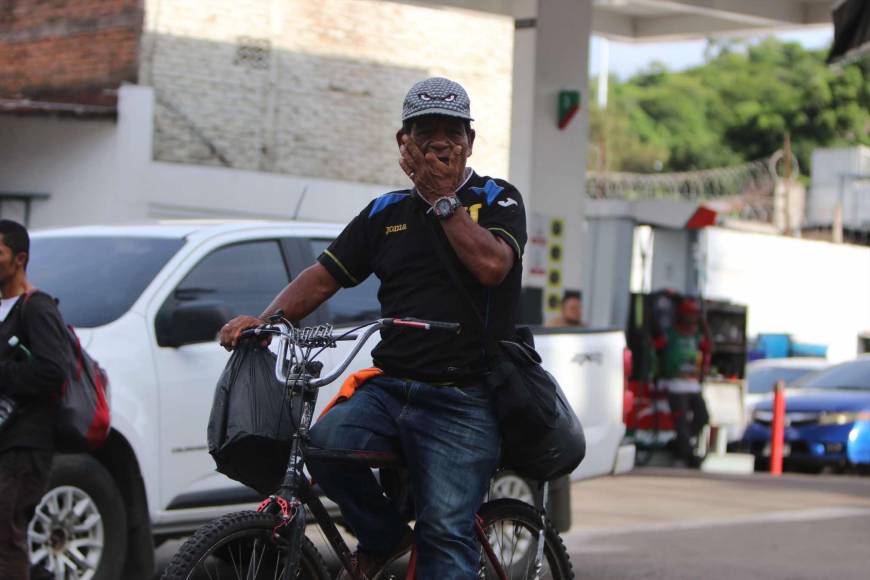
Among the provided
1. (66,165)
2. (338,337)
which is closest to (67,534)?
(338,337)

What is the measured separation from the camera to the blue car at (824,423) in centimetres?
1902

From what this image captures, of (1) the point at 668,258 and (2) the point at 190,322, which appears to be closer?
(2) the point at 190,322

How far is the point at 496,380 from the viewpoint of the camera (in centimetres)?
469

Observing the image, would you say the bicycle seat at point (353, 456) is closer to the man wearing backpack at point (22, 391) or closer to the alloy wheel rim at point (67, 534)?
the man wearing backpack at point (22, 391)

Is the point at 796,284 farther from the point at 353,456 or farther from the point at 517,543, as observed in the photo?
the point at 353,456

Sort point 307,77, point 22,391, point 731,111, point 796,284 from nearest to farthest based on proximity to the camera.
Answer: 1. point 22,391
2. point 307,77
3. point 796,284
4. point 731,111

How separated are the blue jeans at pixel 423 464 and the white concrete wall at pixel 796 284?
87.6 ft

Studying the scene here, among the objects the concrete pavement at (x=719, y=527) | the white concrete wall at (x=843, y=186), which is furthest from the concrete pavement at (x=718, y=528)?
the white concrete wall at (x=843, y=186)

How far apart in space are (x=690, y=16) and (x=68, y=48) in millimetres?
9526

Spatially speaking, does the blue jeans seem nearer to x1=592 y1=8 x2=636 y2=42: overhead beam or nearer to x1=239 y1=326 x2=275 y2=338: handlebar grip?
x1=239 y1=326 x2=275 y2=338: handlebar grip

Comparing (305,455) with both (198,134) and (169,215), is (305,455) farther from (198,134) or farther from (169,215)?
(198,134)

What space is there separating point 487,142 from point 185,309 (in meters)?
20.4

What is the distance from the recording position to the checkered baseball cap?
14.6 ft

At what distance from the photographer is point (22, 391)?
6.09 meters
